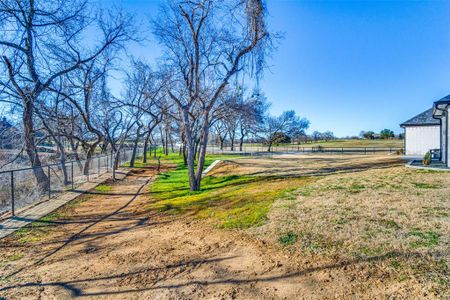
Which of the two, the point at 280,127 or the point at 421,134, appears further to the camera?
the point at 280,127

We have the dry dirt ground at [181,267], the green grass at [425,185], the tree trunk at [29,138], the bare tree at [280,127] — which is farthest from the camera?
the bare tree at [280,127]

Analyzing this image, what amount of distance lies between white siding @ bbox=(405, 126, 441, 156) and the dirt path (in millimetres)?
22180

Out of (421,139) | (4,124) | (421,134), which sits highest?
(4,124)

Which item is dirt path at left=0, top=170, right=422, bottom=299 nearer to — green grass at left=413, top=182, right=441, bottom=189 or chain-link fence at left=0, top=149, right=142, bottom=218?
chain-link fence at left=0, top=149, right=142, bottom=218

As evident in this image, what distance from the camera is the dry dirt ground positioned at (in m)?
3.20

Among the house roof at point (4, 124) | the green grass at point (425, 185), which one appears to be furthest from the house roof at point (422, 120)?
the house roof at point (4, 124)

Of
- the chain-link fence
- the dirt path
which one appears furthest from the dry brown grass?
the chain-link fence

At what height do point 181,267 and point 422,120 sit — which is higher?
point 422,120

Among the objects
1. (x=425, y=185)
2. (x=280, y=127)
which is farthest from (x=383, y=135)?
(x=425, y=185)

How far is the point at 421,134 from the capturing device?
21.3 meters

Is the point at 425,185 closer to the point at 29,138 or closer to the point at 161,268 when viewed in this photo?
the point at 161,268

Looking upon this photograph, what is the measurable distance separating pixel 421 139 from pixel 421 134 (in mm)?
394

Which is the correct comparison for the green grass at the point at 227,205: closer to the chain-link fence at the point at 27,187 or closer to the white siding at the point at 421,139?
the chain-link fence at the point at 27,187

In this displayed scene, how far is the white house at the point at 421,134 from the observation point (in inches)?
818
